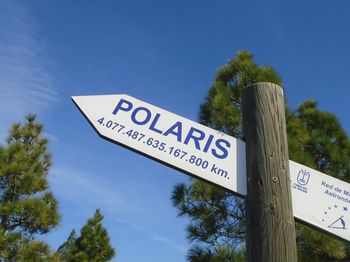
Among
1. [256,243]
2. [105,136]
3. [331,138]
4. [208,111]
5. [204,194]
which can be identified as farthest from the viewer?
[331,138]

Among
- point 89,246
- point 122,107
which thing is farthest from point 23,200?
point 122,107

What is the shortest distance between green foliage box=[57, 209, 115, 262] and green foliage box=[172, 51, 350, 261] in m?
10.7

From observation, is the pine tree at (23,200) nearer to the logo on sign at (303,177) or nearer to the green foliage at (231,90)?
the green foliage at (231,90)

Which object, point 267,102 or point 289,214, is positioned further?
point 267,102

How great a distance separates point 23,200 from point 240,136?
23.9 feet

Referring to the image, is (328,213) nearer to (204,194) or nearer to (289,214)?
(289,214)

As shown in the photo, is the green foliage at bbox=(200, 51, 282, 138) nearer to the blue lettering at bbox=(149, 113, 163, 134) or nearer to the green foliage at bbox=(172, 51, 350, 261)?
the green foliage at bbox=(172, 51, 350, 261)

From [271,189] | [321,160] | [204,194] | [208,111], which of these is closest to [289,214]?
[271,189]

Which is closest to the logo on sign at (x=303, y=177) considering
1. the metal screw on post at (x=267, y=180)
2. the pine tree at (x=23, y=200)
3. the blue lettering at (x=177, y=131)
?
the metal screw on post at (x=267, y=180)

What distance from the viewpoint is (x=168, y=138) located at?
1.57 metres

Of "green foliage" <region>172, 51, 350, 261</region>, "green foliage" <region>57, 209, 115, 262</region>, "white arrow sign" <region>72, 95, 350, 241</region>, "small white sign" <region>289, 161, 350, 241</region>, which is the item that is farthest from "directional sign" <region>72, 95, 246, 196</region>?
"green foliage" <region>57, 209, 115, 262</region>

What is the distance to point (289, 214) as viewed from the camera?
4.69 feet

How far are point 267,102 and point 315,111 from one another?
6.66 meters

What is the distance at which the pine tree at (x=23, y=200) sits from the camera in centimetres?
1065
